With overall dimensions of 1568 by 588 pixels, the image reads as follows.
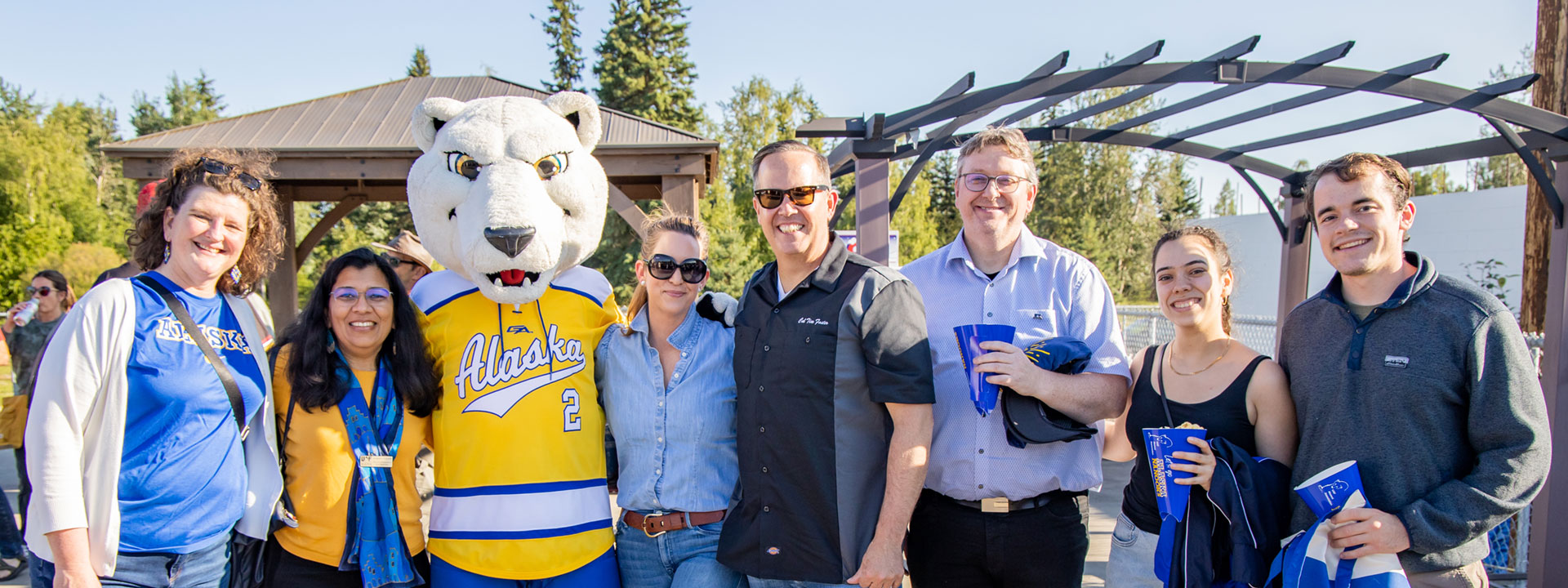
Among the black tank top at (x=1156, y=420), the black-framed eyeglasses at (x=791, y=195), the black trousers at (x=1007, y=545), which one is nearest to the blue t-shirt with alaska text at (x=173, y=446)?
the black-framed eyeglasses at (x=791, y=195)

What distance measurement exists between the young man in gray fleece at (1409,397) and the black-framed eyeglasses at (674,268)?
1.79 m

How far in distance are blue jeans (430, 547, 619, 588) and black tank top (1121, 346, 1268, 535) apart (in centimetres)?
163

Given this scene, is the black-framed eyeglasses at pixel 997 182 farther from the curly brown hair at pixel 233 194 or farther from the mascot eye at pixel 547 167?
the curly brown hair at pixel 233 194

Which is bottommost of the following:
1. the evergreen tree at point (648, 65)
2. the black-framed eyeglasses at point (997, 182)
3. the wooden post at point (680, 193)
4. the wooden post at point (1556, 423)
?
the wooden post at point (1556, 423)

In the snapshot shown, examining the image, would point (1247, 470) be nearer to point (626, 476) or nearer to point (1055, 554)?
point (1055, 554)

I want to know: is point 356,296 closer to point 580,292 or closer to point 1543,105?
point 580,292

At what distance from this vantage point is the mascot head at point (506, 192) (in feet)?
8.38

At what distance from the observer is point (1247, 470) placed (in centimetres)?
221

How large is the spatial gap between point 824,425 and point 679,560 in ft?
2.04

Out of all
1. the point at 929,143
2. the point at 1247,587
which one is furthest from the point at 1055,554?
the point at 929,143

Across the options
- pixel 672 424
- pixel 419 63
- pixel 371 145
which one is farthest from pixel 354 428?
pixel 419 63

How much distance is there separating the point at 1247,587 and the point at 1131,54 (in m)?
3.40

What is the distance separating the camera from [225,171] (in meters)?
2.49

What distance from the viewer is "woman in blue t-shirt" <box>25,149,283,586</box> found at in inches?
84.1
